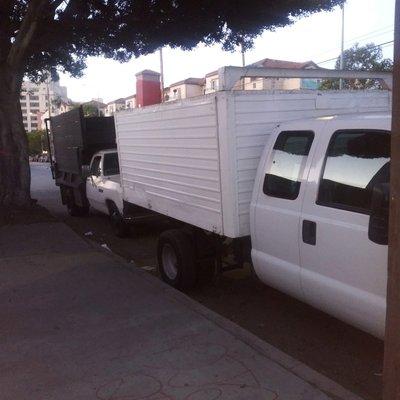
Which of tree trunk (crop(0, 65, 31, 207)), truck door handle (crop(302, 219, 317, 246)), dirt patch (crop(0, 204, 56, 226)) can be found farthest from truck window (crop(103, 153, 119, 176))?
truck door handle (crop(302, 219, 317, 246))

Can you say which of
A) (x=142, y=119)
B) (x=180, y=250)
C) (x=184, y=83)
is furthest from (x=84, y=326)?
(x=184, y=83)

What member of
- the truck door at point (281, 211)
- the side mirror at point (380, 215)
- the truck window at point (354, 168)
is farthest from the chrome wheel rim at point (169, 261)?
the side mirror at point (380, 215)

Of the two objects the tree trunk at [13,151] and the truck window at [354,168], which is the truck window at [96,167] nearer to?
the tree trunk at [13,151]

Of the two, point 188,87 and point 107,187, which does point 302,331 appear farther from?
point 188,87

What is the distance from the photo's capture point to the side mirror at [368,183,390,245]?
2.86 meters

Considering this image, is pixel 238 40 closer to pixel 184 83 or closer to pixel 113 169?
pixel 113 169

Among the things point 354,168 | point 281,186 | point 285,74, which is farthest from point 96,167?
point 354,168

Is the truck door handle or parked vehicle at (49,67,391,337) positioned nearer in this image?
parked vehicle at (49,67,391,337)

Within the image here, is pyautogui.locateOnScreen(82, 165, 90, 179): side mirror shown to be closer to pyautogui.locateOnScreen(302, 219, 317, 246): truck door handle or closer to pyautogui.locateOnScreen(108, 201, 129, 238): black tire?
pyautogui.locateOnScreen(108, 201, 129, 238): black tire

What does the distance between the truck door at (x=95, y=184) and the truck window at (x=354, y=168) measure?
722 cm

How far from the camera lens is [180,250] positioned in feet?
18.8

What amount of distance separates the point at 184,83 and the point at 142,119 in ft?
196

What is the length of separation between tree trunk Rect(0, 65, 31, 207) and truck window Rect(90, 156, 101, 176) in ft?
6.52

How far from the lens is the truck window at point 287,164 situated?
4057 millimetres
